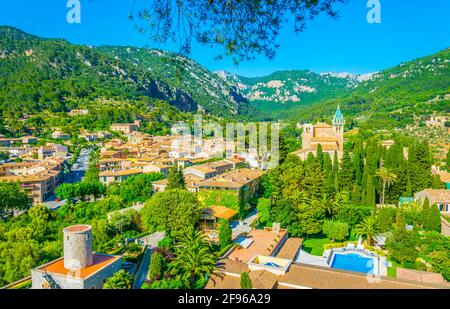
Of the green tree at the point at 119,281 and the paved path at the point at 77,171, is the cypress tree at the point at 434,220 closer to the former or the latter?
the green tree at the point at 119,281

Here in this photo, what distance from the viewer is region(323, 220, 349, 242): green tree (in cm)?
2094

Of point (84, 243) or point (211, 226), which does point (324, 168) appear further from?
point (84, 243)

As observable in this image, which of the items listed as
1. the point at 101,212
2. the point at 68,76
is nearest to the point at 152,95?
the point at 68,76

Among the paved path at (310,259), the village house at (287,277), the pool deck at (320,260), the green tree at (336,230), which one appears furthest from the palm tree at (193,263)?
the green tree at (336,230)

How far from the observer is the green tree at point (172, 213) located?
20.8 m

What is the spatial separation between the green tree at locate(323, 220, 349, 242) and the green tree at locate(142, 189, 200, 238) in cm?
755

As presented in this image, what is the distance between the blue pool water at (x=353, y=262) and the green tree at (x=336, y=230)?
2.33 meters

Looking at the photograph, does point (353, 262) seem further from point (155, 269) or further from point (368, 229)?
point (155, 269)

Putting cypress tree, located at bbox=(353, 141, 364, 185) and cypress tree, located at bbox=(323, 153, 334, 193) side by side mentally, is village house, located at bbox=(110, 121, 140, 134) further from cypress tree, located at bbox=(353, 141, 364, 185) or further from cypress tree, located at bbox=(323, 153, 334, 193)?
cypress tree, located at bbox=(353, 141, 364, 185)

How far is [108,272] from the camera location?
14117 millimetres
